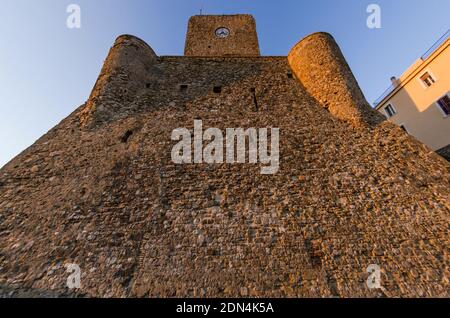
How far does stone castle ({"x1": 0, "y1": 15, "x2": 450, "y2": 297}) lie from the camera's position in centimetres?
395

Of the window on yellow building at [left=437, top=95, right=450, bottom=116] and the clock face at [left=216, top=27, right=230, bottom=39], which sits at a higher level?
the clock face at [left=216, top=27, right=230, bottom=39]

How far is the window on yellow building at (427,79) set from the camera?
12.3m

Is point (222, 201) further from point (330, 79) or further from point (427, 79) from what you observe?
point (427, 79)

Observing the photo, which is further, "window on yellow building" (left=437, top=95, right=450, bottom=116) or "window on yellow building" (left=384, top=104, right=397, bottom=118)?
"window on yellow building" (left=384, top=104, right=397, bottom=118)

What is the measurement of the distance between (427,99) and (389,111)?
2.91 metres

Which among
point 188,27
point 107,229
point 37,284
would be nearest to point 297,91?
point 107,229

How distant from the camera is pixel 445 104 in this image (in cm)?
1134

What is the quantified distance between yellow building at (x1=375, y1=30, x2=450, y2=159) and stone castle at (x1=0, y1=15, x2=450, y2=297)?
24.6 ft

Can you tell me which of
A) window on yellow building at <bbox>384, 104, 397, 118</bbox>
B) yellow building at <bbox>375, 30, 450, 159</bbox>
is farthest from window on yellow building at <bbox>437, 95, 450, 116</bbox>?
window on yellow building at <bbox>384, 104, 397, 118</bbox>

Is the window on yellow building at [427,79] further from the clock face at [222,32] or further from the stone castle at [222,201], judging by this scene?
the clock face at [222,32]

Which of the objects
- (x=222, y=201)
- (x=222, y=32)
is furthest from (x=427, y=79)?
(x=222, y=201)

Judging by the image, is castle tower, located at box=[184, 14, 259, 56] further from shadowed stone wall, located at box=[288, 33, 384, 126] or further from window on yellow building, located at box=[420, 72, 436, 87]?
window on yellow building, located at box=[420, 72, 436, 87]

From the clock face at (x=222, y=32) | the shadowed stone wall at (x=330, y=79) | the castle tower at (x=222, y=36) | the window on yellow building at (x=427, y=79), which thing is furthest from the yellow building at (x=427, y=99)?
the clock face at (x=222, y=32)
